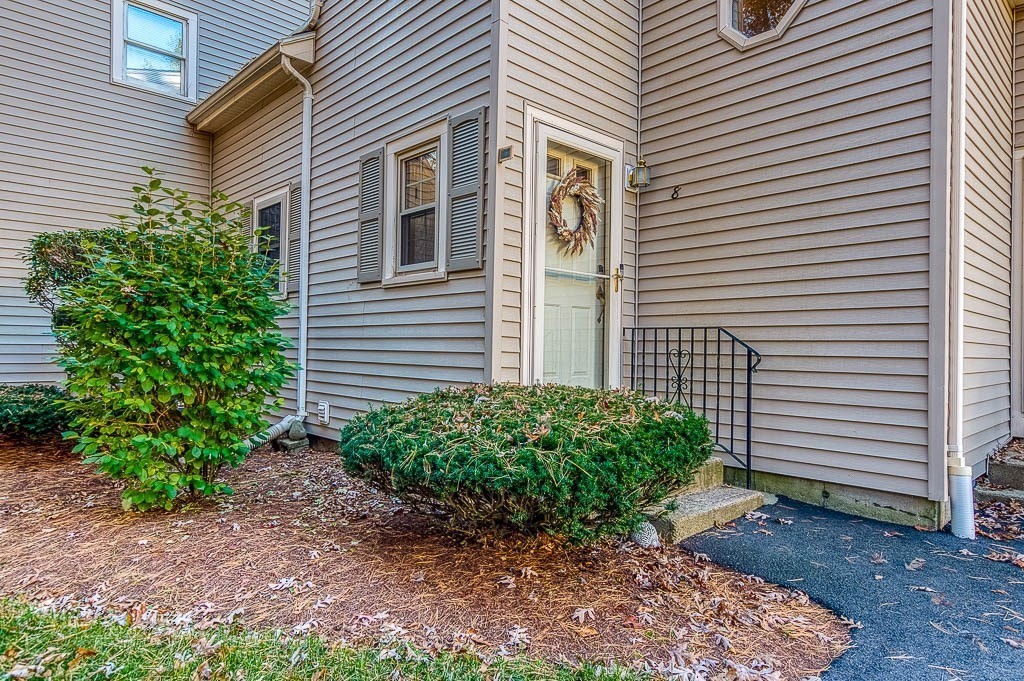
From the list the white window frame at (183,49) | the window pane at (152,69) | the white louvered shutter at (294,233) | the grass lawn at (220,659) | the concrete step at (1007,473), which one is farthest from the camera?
the window pane at (152,69)

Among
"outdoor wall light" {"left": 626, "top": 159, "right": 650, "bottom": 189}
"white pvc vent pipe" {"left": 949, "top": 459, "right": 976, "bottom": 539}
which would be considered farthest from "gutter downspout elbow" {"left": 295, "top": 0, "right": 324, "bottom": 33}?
"white pvc vent pipe" {"left": 949, "top": 459, "right": 976, "bottom": 539}

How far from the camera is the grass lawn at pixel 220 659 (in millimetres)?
2014

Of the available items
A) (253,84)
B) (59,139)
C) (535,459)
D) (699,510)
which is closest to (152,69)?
(59,139)

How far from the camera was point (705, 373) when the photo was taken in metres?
4.59

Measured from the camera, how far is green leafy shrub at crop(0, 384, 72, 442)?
17.5 ft

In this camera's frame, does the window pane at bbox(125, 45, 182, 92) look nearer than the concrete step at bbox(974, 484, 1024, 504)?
No

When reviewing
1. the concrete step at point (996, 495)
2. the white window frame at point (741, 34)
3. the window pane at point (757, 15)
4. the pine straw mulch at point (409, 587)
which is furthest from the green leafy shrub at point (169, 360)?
the concrete step at point (996, 495)

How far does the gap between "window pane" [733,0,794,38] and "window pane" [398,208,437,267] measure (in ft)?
9.53

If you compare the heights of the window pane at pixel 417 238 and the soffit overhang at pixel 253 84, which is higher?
the soffit overhang at pixel 253 84

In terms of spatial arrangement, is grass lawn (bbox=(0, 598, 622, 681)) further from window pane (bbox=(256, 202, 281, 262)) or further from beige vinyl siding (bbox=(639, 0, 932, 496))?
window pane (bbox=(256, 202, 281, 262))

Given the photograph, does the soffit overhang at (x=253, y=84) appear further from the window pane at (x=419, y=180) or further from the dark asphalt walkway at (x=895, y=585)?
the dark asphalt walkway at (x=895, y=585)

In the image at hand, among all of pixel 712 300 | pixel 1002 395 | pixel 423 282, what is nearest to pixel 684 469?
pixel 712 300

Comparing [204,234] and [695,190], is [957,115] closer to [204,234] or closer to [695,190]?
[695,190]

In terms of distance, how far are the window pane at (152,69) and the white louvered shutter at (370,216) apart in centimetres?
440
